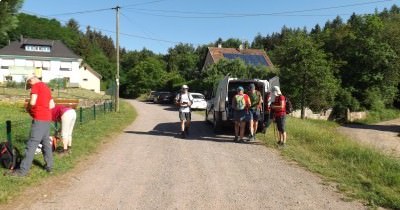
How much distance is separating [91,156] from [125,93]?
71.2m

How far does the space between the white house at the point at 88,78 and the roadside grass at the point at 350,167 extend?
65.4 meters

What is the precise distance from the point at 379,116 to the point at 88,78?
5039 centimetres

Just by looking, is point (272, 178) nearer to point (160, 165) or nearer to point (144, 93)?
point (160, 165)

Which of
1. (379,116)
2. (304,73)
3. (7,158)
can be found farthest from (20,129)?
(379,116)

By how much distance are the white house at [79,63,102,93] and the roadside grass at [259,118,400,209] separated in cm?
6539

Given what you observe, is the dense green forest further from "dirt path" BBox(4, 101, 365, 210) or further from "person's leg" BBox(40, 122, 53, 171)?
"dirt path" BBox(4, 101, 365, 210)

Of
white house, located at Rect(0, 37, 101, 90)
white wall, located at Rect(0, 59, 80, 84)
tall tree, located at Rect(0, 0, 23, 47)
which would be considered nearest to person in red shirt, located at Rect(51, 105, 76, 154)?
tall tree, located at Rect(0, 0, 23, 47)

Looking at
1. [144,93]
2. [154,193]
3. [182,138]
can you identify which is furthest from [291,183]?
[144,93]

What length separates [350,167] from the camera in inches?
379

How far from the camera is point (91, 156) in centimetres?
1086

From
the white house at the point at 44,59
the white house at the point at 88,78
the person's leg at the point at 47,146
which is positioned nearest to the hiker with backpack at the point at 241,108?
the person's leg at the point at 47,146

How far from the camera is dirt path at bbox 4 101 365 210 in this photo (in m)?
6.71

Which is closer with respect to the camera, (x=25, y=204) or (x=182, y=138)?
(x=25, y=204)

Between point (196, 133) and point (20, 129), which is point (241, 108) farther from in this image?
point (20, 129)
